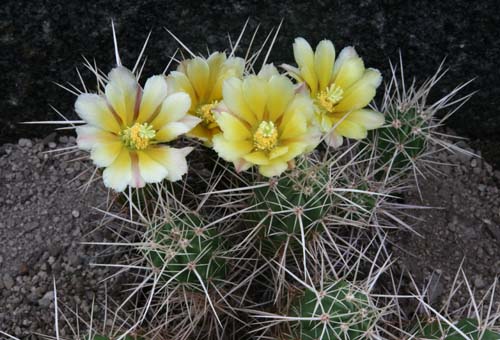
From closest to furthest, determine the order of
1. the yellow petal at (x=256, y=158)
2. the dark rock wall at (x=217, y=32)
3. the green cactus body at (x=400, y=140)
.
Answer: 1. the yellow petal at (x=256, y=158)
2. the green cactus body at (x=400, y=140)
3. the dark rock wall at (x=217, y=32)

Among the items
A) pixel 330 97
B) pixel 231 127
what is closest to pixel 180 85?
pixel 231 127

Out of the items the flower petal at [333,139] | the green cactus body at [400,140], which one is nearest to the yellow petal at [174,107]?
the flower petal at [333,139]

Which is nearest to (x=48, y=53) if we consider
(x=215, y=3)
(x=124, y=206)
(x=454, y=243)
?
(x=215, y=3)

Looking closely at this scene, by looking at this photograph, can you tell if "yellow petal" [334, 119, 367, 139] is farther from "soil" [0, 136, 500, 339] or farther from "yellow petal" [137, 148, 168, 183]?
"soil" [0, 136, 500, 339]

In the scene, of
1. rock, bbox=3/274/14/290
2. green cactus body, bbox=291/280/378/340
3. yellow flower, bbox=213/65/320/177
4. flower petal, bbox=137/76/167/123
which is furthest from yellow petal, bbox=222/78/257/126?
rock, bbox=3/274/14/290

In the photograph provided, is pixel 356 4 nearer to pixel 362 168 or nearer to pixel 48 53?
pixel 362 168

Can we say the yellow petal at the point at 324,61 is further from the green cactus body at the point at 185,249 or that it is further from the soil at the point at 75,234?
the soil at the point at 75,234
